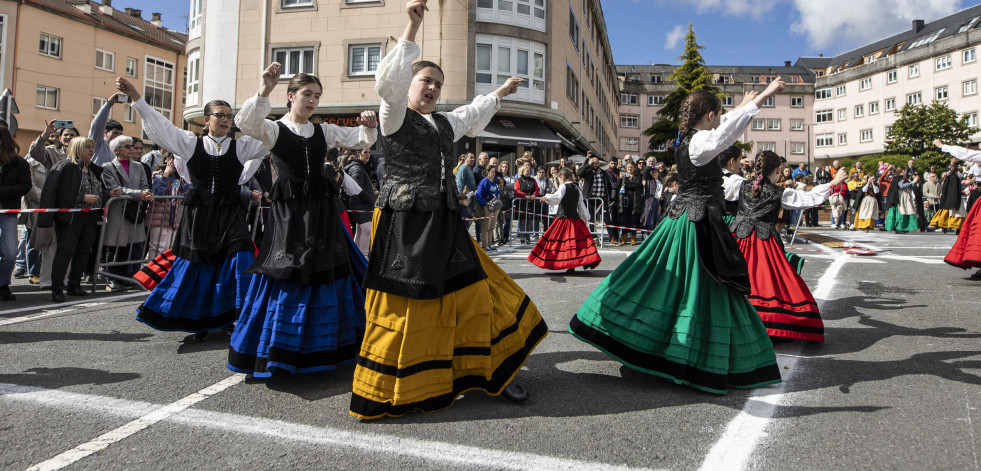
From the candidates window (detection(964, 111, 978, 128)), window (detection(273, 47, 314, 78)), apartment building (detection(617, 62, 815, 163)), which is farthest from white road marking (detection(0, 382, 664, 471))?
apartment building (detection(617, 62, 815, 163))

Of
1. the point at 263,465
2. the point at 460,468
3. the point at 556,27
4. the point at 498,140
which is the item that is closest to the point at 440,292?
the point at 460,468

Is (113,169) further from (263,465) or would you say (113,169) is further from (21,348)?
(263,465)

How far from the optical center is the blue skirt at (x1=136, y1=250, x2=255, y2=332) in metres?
4.85

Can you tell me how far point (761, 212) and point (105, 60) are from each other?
4919 centimetres

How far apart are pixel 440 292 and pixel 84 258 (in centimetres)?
643

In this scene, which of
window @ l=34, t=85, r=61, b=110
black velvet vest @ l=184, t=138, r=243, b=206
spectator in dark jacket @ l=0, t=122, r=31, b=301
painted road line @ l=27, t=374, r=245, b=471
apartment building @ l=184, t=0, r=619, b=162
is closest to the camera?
painted road line @ l=27, t=374, r=245, b=471

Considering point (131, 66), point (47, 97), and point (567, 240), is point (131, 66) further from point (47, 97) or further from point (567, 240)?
point (567, 240)

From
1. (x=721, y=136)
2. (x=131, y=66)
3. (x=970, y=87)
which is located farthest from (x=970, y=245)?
(x=970, y=87)

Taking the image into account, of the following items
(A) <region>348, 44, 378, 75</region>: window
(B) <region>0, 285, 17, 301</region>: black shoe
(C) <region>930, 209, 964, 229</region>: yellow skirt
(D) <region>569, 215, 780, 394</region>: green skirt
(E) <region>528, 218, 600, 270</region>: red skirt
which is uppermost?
(A) <region>348, 44, 378, 75</region>: window

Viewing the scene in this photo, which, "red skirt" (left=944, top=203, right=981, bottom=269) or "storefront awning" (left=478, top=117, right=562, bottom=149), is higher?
"storefront awning" (left=478, top=117, right=562, bottom=149)

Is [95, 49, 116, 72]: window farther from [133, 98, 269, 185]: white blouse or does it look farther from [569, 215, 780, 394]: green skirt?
[569, 215, 780, 394]: green skirt

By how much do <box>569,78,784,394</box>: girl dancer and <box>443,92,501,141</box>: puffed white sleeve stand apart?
1364 mm

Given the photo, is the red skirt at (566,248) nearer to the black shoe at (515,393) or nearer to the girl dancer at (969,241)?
the girl dancer at (969,241)

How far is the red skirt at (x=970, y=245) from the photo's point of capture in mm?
8156
